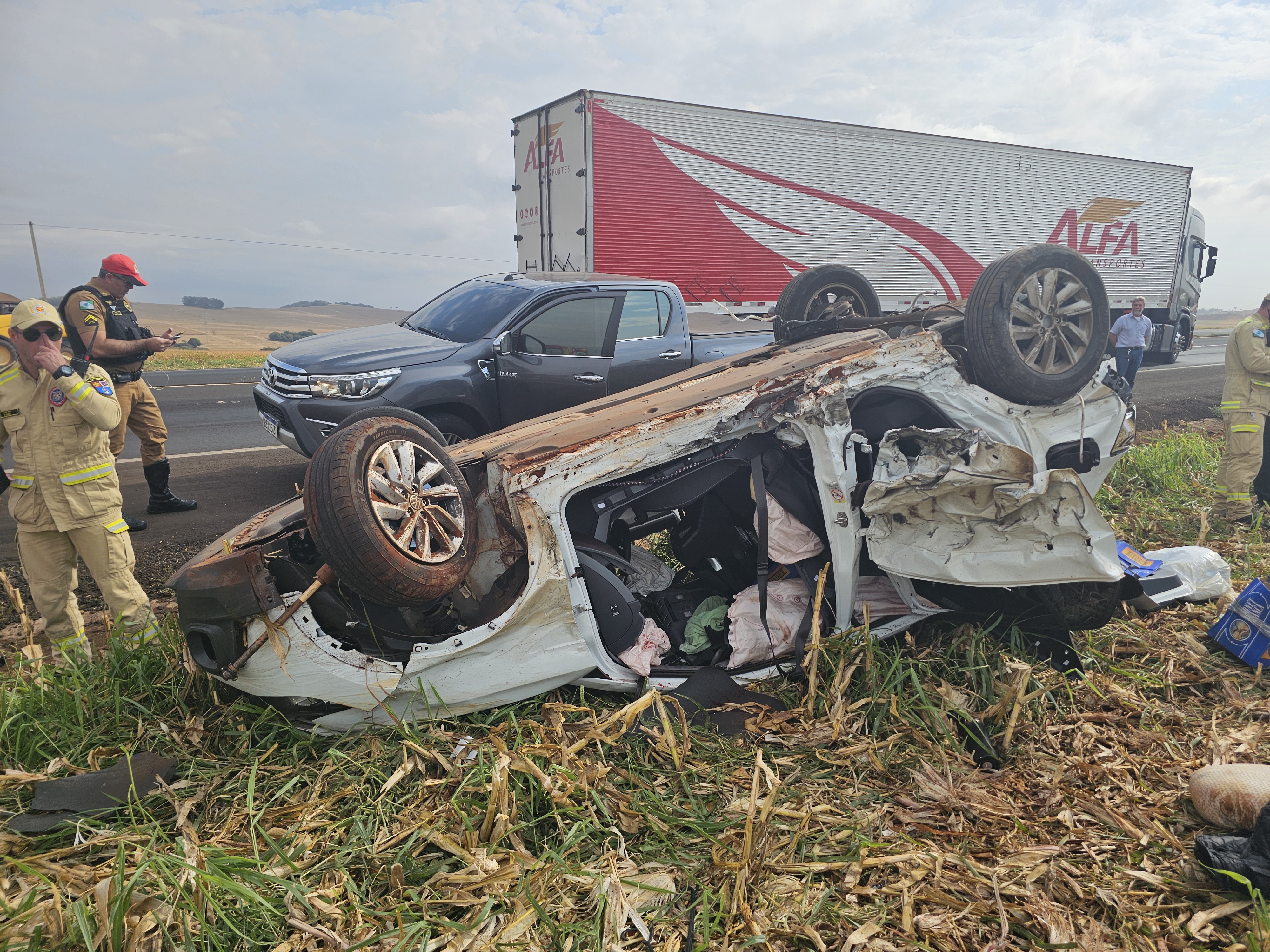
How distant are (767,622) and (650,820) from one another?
1034 millimetres

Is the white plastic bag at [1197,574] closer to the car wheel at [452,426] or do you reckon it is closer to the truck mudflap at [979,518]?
the truck mudflap at [979,518]

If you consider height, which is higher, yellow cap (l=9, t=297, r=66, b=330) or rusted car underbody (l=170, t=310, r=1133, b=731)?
yellow cap (l=9, t=297, r=66, b=330)

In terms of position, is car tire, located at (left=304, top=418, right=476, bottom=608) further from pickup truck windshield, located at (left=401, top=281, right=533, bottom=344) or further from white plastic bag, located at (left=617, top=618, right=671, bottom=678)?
pickup truck windshield, located at (left=401, top=281, right=533, bottom=344)

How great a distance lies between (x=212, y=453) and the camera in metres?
7.82

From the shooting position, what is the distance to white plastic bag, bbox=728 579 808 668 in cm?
300

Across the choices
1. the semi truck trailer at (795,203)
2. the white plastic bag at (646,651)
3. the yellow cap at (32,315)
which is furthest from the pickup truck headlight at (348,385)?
the semi truck trailer at (795,203)

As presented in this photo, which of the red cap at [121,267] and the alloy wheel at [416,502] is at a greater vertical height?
the red cap at [121,267]

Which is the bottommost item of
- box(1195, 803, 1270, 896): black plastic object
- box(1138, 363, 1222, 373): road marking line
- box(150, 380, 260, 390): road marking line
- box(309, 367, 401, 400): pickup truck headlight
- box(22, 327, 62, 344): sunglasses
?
box(1195, 803, 1270, 896): black plastic object

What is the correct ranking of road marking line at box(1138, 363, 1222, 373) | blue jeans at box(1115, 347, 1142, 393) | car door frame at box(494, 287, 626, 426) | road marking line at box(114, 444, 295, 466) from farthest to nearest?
road marking line at box(1138, 363, 1222, 373) < blue jeans at box(1115, 347, 1142, 393) < road marking line at box(114, 444, 295, 466) < car door frame at box(494, 287, 626, 426)

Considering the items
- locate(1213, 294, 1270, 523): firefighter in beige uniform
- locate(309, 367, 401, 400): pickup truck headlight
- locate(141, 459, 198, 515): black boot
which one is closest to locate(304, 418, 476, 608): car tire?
locate(309, 367, 401, 400): pickup truck headlight

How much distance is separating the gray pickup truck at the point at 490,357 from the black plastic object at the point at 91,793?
3140 millimetres

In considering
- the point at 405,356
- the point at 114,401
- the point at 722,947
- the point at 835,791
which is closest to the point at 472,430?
the point at 405,356

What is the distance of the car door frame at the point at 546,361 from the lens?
6.01 metres

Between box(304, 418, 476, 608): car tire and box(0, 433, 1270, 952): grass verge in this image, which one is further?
box(304, 418, 476, 608): car tire
